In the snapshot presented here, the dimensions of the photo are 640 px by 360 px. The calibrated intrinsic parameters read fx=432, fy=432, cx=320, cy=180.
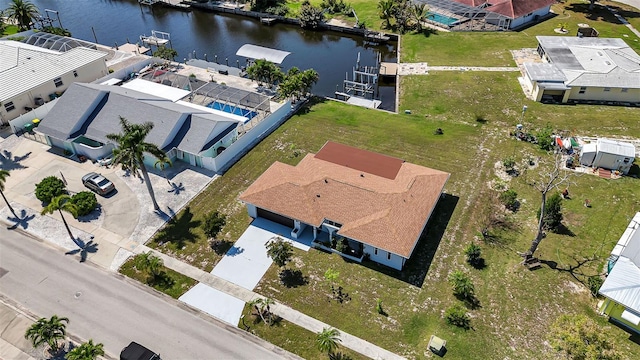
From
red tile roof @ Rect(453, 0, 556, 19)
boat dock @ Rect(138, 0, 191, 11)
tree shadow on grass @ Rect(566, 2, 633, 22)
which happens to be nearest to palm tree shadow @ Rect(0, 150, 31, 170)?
boat dock @ Rect(138, 0, 191, 11)

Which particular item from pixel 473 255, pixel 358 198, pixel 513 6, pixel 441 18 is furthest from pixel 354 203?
pixel 513 6

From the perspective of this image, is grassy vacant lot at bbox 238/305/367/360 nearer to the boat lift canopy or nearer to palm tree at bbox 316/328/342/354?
palm tree at bbox 316/328/342/354

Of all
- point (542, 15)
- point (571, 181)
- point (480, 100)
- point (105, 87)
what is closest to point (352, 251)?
point (571, 181)

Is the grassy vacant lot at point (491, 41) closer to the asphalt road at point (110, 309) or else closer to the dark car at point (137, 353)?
Result: the asphalt road at point (110, 309)

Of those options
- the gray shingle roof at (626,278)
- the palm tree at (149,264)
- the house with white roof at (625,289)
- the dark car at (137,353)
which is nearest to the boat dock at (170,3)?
the palm tree at (149,264)

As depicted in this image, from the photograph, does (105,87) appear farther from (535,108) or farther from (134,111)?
(535,108)

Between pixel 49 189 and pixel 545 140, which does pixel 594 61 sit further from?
pixel 49 189

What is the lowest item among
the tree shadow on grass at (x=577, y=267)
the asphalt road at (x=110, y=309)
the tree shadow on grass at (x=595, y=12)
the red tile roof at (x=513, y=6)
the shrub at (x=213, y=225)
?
the asphalt road at (x=110, y=309)
